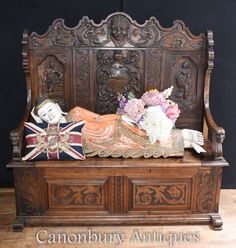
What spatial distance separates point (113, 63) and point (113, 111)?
16.0 inches

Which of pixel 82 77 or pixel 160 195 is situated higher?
pixel 82 77

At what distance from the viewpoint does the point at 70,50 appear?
2.92 m

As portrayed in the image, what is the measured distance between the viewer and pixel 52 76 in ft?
9.76

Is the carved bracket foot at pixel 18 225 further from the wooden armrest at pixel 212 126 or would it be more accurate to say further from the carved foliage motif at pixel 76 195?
the wooden armrest at pixel 212 126

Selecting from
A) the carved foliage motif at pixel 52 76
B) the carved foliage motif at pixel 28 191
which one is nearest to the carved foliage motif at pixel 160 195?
the carved foliage motif at pixel 28 191

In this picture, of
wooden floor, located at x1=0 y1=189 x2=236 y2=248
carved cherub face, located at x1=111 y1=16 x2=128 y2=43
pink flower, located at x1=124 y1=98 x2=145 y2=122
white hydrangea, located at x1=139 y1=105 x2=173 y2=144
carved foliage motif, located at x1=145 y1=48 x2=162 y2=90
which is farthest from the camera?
carved foliage motif, located at x1=145 y1=48 x2=162 y2=90

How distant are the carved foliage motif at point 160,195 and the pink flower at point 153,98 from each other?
634mm

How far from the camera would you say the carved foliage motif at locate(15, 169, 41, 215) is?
260 centimetres

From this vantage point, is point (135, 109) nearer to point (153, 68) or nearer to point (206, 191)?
point (153, 68)

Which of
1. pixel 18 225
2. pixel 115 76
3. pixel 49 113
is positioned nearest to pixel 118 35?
pixel 115 76

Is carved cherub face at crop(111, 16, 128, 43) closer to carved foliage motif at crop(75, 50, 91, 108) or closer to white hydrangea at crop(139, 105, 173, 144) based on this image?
carved foliage motif at crop(75, 50, 91, 108)

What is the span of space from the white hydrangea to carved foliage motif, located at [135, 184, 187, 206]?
346 mm

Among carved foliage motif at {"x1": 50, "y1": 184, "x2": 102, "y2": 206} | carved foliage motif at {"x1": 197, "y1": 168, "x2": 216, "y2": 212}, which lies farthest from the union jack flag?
carved foliage motif at {"x1": 197, "y1": 168, "x2": 216, "y2": 212}

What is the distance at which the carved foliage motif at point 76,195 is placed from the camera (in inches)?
103
